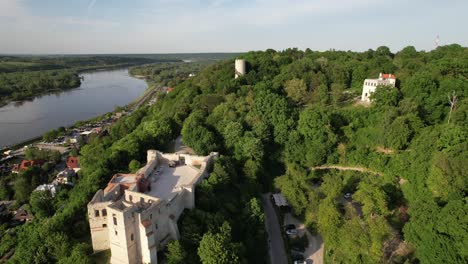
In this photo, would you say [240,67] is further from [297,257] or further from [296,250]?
[297,257]

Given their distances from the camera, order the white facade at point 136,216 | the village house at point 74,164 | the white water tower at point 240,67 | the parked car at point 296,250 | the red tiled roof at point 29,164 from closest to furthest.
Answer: the white facade at point 136,216 → the parked car at point 296,250 → the village house at point 74,164 → the red tiled roof at point 29,164 → the white water tower at point 240,67

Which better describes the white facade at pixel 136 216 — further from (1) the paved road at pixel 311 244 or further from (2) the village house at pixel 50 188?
(2) the village house at pixel 50 188

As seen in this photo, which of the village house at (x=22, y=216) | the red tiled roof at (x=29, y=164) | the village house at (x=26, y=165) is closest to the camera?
the village house at (x=22, y=216)

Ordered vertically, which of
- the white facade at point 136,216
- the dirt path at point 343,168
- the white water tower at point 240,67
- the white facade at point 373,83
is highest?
the white water tower at point 240,67

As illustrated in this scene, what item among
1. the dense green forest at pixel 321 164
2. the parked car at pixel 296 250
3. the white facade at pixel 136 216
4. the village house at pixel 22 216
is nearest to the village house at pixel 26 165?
the dense green forest at pixel 321 164

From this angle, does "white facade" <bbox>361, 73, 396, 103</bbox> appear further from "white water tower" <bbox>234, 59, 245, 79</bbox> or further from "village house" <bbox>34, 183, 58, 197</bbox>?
"village house" <bbox>34, 183, 58, 197</bbox>

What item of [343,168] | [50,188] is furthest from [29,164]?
[343,168]
